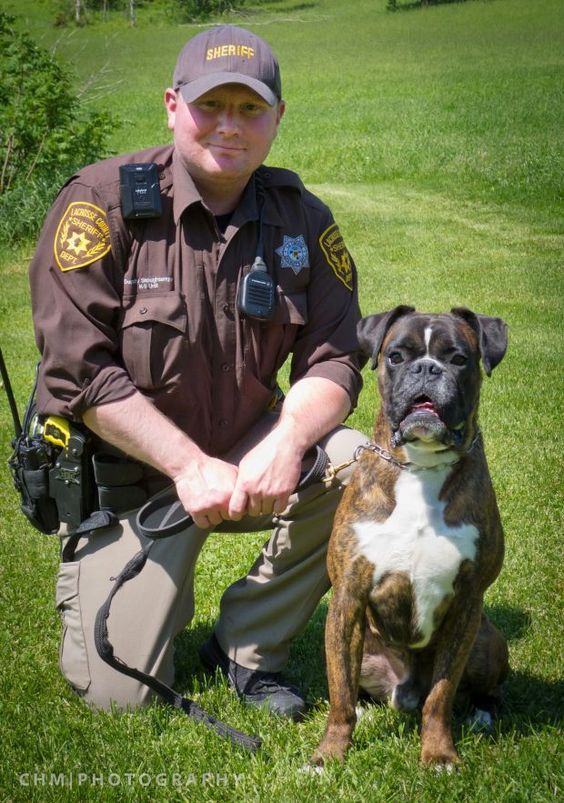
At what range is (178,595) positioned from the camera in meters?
3.38

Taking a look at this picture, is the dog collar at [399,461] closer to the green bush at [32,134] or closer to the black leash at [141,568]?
the black leash at [141,568]

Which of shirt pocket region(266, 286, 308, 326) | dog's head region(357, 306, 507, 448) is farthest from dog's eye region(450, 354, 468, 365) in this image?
shirt pocket region(266, 286, 308, 326)

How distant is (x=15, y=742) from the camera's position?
3066 millimetres

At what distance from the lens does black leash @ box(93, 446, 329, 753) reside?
121 inches

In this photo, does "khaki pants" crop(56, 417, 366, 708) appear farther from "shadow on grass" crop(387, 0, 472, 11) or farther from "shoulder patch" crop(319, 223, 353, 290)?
"shadow on grass" crop(387, 0, 472, 11)

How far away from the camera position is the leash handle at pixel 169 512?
3113 mm

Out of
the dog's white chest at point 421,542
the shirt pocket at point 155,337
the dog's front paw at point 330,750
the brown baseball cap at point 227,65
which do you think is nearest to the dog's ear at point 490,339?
the dog's white chest at point 421,542

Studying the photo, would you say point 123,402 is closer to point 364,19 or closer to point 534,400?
point 534,400

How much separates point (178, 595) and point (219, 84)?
5.85 ft

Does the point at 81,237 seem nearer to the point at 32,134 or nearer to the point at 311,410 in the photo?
the point at 311,410

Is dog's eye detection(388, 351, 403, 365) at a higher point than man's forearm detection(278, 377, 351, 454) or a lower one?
higher

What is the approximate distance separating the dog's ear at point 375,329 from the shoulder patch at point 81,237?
0.93 meters

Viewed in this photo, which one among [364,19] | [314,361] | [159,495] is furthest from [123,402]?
[364,19]

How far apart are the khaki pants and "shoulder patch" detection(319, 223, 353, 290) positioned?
576 mm
